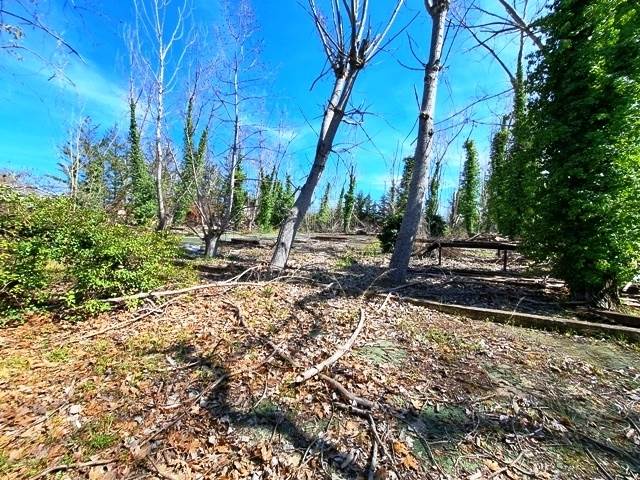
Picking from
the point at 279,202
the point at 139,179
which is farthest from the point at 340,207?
the point at 139,179

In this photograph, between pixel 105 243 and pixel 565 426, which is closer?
pixel 565 426

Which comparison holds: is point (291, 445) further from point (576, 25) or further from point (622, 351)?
point (576, 25)

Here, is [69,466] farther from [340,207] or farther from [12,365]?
[340,207]

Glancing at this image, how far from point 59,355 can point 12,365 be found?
342 mm

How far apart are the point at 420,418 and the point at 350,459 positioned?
2.23 ft

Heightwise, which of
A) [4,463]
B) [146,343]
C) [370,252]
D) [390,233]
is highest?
[390,233]

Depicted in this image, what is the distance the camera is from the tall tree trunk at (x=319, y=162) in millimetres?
6418

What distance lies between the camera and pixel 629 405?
7.83 ft

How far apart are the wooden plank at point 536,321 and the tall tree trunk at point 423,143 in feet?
4.61

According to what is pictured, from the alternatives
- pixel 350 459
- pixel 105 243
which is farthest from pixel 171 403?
pixel 105 243

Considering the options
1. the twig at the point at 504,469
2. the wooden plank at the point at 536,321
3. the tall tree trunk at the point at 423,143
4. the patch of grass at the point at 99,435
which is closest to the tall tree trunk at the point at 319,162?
the tall tree trunk at the point at 423,143

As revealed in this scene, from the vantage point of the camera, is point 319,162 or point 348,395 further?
point 319,162

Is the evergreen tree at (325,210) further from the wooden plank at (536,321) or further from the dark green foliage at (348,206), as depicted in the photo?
the wooden plank at (536,321)

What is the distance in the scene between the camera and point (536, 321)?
400 centimetres
